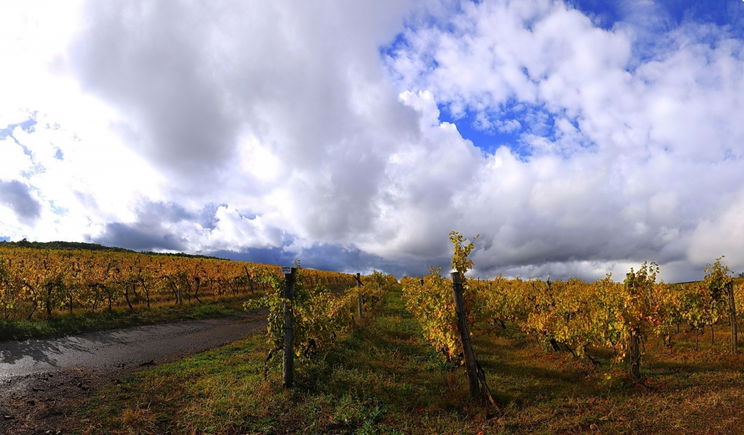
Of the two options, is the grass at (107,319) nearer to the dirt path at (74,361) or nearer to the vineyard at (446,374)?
the dirt path at (74,361)

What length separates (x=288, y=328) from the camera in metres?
11.5

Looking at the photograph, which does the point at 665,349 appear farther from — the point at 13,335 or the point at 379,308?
the point at 13,335

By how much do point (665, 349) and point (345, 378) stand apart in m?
16.6

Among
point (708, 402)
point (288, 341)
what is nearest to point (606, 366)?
point (708, 402)

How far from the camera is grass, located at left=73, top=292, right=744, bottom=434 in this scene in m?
9.12

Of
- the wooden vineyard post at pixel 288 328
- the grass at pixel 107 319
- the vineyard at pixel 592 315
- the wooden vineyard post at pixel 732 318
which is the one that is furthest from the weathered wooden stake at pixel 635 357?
the grass at pixel 107 319

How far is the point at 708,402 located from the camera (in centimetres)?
1063

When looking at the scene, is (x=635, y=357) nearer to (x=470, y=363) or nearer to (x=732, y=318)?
(x=470, y=363)

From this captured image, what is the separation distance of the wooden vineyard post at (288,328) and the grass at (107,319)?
1527 cm

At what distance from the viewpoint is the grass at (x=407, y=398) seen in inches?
359

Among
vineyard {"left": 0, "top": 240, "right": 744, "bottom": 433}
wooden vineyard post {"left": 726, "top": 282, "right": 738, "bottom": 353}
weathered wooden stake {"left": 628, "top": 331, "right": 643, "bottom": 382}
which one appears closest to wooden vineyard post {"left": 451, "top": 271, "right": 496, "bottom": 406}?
vineyard {"left": 0, "top": 240, "right": 744, "bottom": 433}

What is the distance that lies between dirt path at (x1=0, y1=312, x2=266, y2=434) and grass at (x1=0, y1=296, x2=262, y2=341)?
3.44 ft

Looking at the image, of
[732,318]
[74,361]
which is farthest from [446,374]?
[732,318]

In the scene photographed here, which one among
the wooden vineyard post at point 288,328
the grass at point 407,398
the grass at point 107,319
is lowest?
the grass at point 407,398
